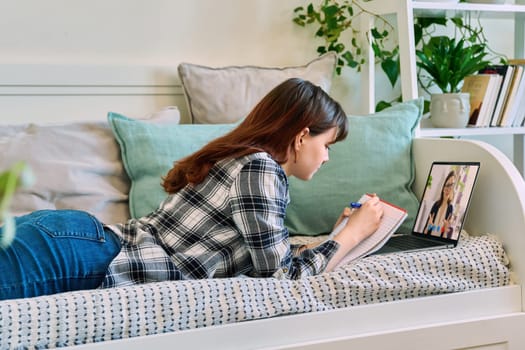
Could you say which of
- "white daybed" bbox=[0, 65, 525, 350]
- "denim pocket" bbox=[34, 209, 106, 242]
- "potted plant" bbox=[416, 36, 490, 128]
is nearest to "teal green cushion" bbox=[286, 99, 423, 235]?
"white daybed" bbox=[0, 65, 525, 350]

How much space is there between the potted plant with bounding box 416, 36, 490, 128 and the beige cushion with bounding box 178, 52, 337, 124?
488mm

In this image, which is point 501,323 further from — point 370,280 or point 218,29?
point 218,29

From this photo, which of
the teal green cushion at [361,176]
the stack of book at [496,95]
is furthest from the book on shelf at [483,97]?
the teal green cushion at [361,176]

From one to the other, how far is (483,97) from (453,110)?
140 mm

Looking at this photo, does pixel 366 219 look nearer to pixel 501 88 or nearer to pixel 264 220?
pixel 264 220

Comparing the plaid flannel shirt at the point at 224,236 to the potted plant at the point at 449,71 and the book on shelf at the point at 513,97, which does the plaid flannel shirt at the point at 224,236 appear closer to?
the potted plant at the point at 449,71

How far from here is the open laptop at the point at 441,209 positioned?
1.28 metres

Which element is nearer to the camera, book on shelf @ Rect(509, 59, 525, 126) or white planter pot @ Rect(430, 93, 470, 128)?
white planter pot @ Rect(430, 93, 470, 128)

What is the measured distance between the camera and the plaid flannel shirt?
3.59 feet

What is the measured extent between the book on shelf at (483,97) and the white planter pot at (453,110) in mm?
79

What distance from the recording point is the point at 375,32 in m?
1.92

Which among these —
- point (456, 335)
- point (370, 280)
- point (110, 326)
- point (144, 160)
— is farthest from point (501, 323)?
point (144, 160)

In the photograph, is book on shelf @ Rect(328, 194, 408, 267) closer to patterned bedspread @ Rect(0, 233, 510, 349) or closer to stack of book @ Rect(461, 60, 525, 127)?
patterned bedspread @ Rect(0, 233, 510, 349)

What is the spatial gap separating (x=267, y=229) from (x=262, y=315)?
152mm
